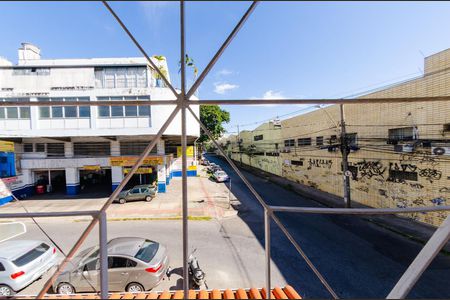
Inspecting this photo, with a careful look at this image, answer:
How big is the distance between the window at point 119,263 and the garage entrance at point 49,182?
15672mm

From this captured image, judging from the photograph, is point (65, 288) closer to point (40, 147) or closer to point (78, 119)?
point (78, 119)

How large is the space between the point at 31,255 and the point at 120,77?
514 inches

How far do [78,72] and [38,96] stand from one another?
3060mm

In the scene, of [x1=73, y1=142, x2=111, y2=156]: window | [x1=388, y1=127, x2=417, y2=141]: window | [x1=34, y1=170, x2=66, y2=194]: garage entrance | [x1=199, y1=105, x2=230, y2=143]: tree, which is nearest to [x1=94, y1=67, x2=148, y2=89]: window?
[x1=73, y1=142, x2=111, y2=156]: window

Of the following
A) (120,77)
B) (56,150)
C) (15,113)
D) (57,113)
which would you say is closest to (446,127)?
(120,77)

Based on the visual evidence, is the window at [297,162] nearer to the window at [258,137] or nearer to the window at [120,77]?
the window at [258,137]

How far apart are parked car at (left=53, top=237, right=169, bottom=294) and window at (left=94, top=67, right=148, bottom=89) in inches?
502

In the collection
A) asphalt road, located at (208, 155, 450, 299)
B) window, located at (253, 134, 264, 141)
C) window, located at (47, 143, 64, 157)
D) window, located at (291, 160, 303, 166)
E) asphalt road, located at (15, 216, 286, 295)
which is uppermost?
window, located at (253, 134, 264, 141)

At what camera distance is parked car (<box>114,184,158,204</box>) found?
45.9ft

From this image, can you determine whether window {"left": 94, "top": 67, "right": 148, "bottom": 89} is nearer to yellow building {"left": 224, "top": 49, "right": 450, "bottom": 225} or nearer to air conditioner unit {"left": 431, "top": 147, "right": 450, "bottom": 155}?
yellow building {"left": 224, "top": 49, "right": 450, "bottom": 225}

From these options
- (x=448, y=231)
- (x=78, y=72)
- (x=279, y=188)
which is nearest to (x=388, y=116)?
(x=279, y=188)

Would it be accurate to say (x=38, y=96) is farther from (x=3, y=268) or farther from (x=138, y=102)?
(x=138, y=102)

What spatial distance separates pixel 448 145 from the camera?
874 cm

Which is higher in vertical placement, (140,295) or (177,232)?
(140,295)
